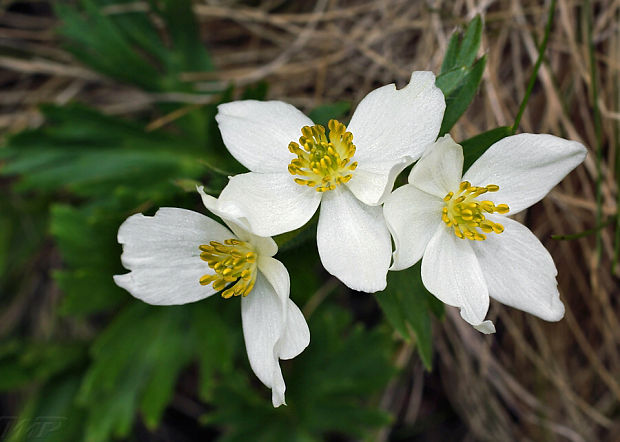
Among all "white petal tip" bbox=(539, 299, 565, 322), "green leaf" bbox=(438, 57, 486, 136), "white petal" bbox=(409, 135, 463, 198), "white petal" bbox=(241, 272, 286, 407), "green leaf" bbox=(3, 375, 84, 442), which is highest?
"green leaf" bbox=(438, 57, 486, 136)

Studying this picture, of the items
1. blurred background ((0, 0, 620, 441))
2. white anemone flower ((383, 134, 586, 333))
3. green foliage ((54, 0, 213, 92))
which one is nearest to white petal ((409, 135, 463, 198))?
white anemone flower ((383, 134, 586, 333))

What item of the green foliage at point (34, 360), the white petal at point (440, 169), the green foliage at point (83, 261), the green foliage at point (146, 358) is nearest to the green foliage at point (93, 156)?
the green foliage at point (83, 261)

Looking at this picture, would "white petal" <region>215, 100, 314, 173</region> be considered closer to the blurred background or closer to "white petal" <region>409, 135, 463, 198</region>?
"white petal" <region>409, 135, 463, 198</region>

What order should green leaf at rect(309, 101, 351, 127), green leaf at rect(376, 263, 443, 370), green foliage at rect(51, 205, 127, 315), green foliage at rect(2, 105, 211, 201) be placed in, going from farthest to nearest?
1. green foliage at rect(2, 105, 211, 201)
2. green foliage at rect(51, 205, 127, 315)
3. green leaf at rect(309, 101, 351, 127)
4. green leaf at rect(376, 263, 443, 370)

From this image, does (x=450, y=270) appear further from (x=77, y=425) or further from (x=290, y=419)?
(x=77, y=425)

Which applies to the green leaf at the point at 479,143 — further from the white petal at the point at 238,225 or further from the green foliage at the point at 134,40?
the green foliage at the point at 134,40

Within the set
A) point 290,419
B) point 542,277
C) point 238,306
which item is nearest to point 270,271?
point 542,277
